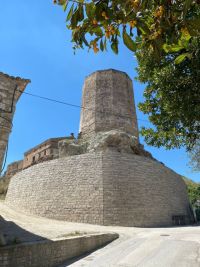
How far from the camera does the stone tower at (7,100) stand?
23.0ft

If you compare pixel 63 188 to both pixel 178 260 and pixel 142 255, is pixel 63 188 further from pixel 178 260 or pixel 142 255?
pixel 178 260

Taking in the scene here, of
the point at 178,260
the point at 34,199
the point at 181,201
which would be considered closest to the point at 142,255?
the point at 178,260

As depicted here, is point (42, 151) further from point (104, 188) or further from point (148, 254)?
point (148, 254)

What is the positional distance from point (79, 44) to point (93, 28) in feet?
0.73

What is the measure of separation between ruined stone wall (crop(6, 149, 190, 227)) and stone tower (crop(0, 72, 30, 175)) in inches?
376

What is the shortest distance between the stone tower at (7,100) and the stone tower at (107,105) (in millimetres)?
16111

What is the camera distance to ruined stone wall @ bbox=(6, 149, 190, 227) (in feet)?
49.8

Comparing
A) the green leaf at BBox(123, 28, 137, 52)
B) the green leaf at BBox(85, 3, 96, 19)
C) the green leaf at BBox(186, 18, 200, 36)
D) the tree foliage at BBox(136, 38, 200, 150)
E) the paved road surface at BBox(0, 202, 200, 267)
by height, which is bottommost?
the paved road surface at BBox(0, 202, 200, 267)

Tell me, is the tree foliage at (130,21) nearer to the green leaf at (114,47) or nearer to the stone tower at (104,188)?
the green leaf at (114,47)

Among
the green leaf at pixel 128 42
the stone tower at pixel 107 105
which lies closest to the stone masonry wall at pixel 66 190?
the stone tower at pixel 107 105

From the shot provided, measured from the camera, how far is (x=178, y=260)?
6.61 metres

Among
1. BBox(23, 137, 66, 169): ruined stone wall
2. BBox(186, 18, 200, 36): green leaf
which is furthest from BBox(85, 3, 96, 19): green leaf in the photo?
BBox(23, 137, 66, 169): ruined stone wall

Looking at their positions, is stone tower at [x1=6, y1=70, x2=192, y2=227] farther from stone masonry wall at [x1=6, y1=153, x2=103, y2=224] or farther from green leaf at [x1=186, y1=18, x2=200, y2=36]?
green leaf at [x1=186, y1=18, x2=200, y2=36]

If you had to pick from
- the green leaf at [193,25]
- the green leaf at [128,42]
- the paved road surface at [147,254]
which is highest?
the green leaf at [193,25]
